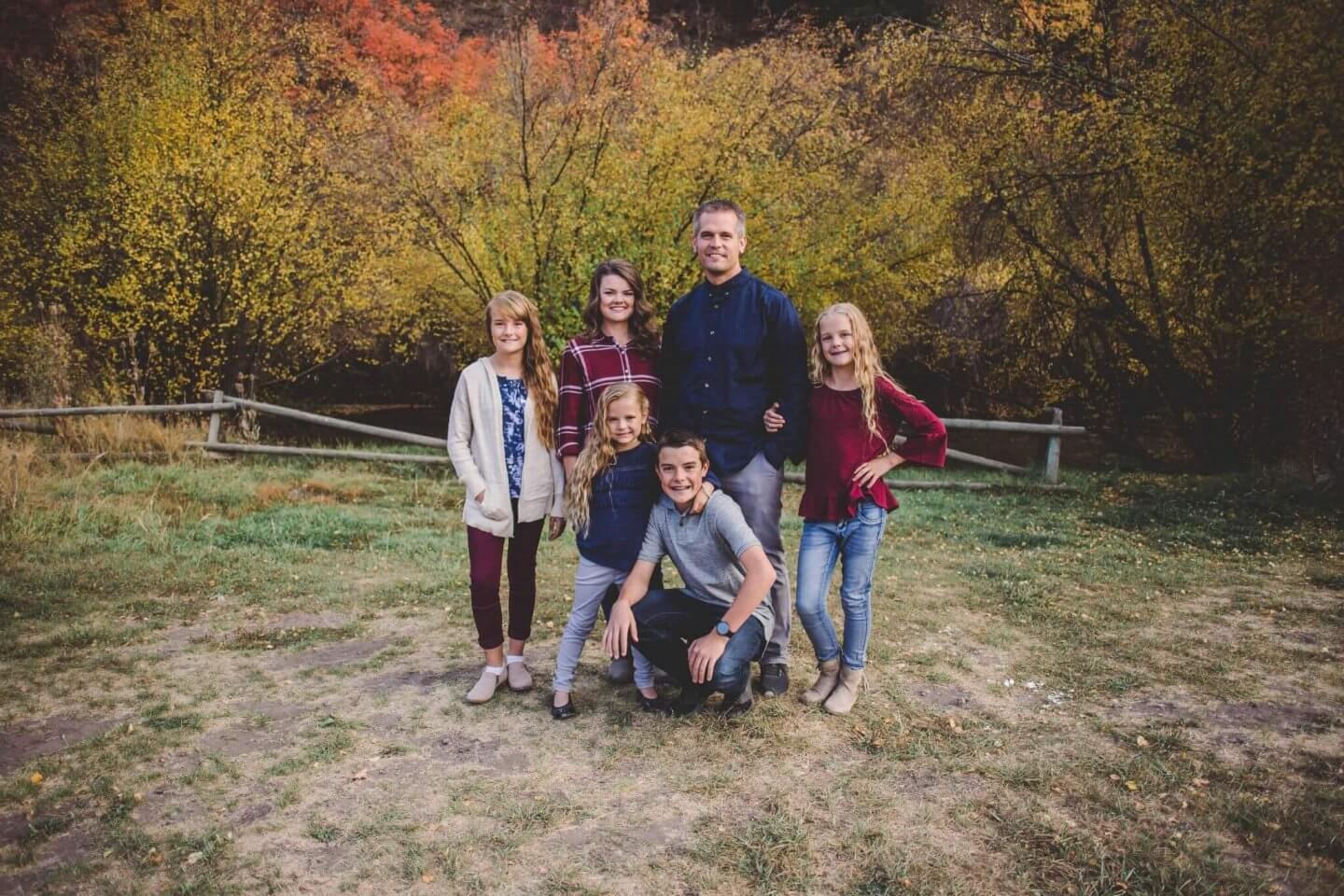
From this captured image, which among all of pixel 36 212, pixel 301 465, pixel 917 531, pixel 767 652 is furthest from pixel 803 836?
pixel 36 212

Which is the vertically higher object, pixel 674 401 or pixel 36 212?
pixel 36 212

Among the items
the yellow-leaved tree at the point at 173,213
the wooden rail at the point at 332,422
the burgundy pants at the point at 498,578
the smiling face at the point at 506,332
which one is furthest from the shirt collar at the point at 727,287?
the yellow-leaved tree at the point at 173,213

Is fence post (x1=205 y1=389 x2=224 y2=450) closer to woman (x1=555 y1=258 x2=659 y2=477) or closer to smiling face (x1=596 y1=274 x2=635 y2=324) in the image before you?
woman (x1=555 y1=258 x2=659 y2=477)

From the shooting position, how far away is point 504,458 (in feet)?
12.1

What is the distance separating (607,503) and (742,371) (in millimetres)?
798

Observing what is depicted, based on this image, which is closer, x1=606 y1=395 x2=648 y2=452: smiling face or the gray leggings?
x1=606 y1=395 x2=648 y2=452: smiling face

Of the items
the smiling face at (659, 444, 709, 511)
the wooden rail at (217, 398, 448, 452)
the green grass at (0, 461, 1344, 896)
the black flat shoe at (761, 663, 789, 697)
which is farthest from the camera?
the wooden rail at (217, 398, 448, 452)

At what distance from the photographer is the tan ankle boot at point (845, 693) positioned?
Answer: 3.65 metres

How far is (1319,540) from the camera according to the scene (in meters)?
6.91

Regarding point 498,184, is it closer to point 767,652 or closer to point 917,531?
point 917,531

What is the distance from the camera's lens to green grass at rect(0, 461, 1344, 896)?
2.61m

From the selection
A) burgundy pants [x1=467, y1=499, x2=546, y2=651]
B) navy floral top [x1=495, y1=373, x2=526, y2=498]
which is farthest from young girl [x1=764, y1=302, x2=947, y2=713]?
burgundy pants [x1=467, y1=499, x2=546, y2=651]

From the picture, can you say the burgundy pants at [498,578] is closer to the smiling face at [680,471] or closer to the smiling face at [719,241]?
the smiling face at [680,471]

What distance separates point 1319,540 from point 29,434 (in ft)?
42.7
